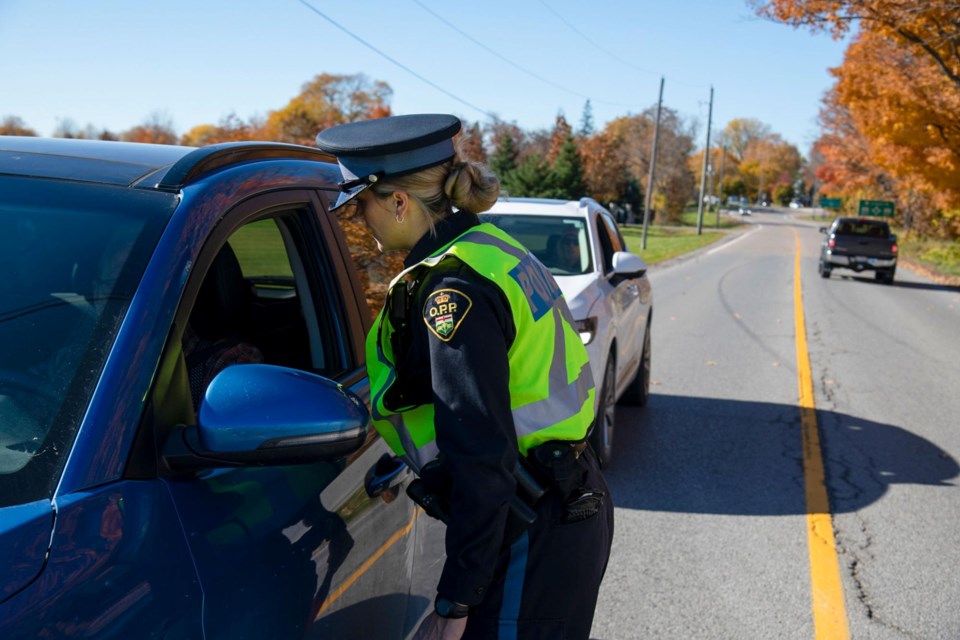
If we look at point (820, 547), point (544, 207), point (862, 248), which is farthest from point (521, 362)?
point (862, 248)

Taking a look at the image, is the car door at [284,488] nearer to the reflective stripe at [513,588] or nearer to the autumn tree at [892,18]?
the reflective stripe at [513,588]

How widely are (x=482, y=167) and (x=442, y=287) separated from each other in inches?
16.5

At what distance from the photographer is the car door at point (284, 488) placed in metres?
1.71

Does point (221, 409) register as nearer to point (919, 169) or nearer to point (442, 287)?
point (442, 287)

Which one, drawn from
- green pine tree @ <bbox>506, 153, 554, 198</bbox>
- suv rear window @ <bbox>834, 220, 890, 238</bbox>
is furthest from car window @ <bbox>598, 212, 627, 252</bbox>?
green pine tree @ <bbox>506, 153, 554, 198</bbox>

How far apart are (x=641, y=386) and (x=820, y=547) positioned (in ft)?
11.2

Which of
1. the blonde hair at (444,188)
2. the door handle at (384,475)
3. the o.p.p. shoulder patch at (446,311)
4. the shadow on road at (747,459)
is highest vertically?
the blonde hair at (444,188)

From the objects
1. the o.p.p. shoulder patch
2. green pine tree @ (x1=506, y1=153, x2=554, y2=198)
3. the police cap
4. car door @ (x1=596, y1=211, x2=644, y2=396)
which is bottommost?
green pine tree @ (x1=506, y1=153, x2=554, y2=198)

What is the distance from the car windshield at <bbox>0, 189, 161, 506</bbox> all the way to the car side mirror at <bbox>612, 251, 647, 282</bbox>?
5373 mm

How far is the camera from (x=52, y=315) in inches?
74.4

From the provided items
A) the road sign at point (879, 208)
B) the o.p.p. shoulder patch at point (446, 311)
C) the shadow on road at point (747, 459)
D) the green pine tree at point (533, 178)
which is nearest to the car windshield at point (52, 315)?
the o.p.p. shoulder patch at point (446, 311)

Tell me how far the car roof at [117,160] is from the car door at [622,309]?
4.65m

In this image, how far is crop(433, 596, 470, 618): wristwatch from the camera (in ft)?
6.42

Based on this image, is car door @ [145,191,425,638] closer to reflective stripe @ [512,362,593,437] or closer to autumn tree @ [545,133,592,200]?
reflective stripe @ [512,362,593,437]
